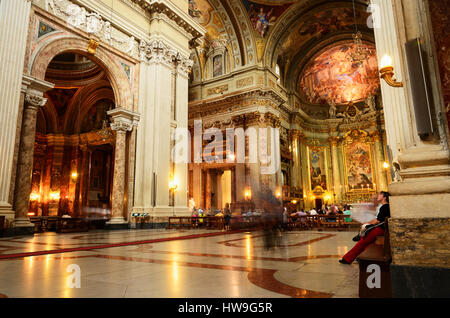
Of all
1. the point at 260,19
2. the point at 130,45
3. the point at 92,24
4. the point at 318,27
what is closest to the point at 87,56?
the point at 92,24

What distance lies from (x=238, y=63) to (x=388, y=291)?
20241 mm

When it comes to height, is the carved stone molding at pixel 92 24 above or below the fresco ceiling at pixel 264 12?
below

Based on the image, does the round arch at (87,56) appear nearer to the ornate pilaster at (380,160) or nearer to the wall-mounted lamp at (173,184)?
the wall-mounted lamp at (173,184)

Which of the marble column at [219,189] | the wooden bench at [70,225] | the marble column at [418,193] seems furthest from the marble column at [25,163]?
the marble column at [219,189]

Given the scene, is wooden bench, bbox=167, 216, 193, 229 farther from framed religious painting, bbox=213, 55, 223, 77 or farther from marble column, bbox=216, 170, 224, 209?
framed religious painting, bbox=213, 55, 223, 77

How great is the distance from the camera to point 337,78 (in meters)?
27.0

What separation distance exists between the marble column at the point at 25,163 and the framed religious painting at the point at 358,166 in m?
23.6

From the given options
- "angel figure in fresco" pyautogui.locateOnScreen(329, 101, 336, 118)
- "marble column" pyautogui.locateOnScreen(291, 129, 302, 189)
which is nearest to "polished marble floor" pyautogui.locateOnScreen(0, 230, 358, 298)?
"marble column" pyautogui.locateOnScreen(291, 129, 302, 189)

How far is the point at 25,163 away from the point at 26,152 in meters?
0.31

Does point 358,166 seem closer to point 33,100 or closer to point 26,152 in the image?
point 33,100

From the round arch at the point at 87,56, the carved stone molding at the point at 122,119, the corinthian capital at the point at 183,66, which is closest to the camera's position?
the round arch at the point at 87,56

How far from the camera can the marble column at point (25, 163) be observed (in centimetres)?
804

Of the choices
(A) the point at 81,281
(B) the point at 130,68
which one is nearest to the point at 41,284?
(A) the point at 81,281
